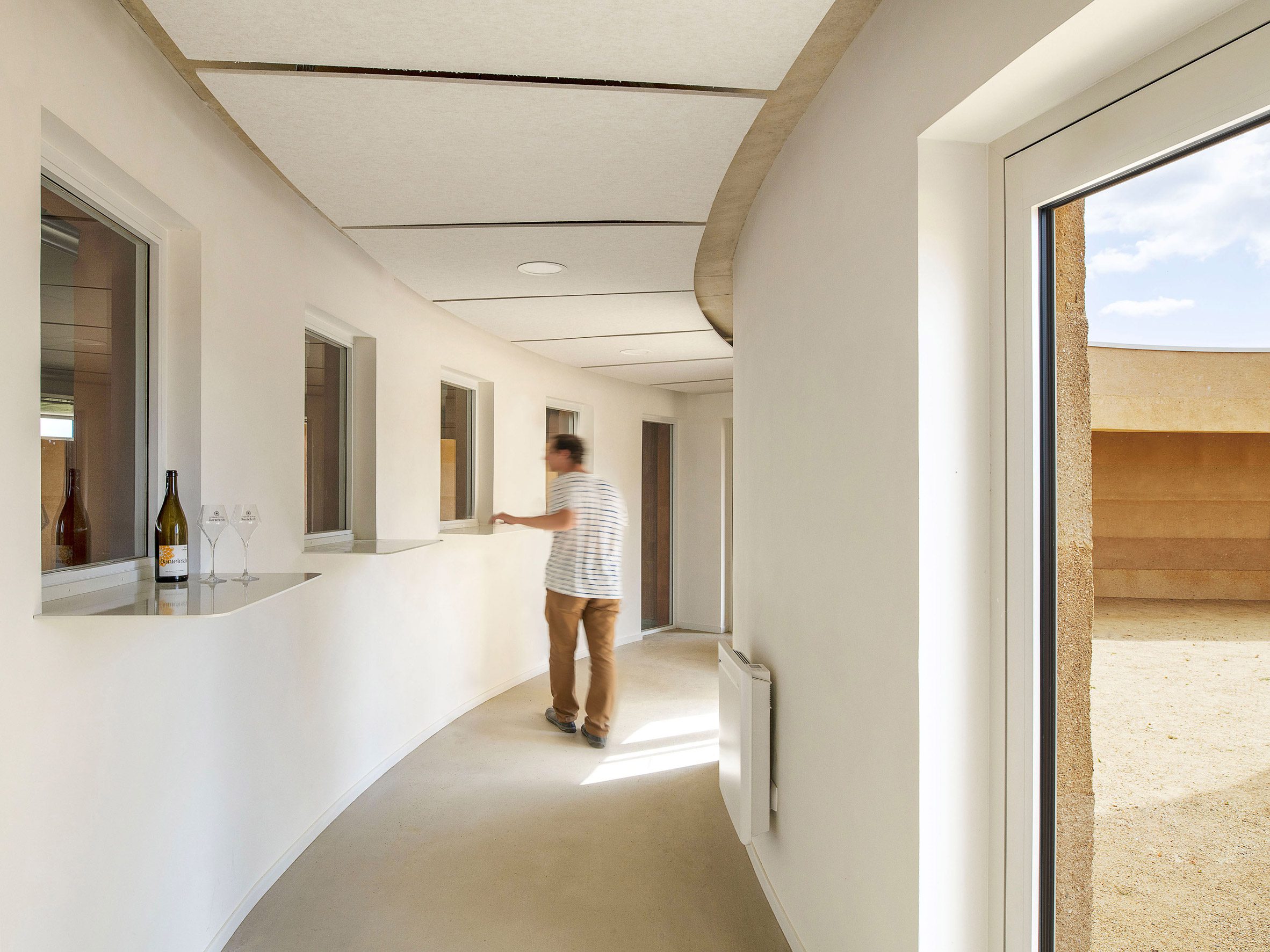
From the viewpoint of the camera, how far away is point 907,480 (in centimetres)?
145

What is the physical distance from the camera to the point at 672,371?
619 cm

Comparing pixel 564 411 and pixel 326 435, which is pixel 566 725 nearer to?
pixel 326 435

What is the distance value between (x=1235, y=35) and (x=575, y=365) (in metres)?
5.28

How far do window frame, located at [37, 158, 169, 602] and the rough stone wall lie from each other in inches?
79.9

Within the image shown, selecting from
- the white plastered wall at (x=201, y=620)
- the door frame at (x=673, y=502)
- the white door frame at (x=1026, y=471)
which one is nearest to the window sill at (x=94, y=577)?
the white plastered wall at (x=201, y=620)

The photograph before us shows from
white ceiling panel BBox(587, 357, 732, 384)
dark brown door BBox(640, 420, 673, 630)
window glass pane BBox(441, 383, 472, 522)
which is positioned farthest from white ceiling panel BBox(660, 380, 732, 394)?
window glass pane BBox(441, 383, 472, 522)

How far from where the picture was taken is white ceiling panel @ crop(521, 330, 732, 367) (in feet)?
15.7

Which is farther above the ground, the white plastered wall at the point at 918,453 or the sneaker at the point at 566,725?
the white plastered wall at the point at 918,453

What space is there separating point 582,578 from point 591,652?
401mm

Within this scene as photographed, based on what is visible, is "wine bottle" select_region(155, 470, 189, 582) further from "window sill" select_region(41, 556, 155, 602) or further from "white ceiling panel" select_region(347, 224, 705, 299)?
"white ceiling panel" select_region(347, 224, 705, 299)

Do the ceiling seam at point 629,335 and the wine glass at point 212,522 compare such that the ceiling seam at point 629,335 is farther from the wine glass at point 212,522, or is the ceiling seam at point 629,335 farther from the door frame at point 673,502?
the wine glass at point 212,522

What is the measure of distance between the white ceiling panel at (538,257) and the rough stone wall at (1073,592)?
1.64 m

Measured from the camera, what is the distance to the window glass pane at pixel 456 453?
474 centimetres

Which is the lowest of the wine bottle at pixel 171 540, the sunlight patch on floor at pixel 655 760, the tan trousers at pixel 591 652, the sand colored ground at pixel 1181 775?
the sunlight patch on floor at pixel 655 760
